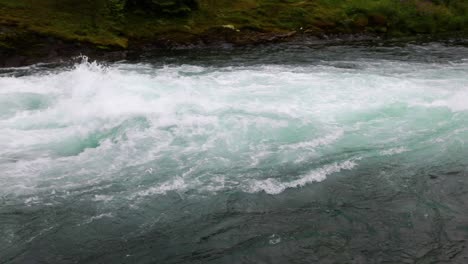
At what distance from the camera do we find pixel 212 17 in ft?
78.5

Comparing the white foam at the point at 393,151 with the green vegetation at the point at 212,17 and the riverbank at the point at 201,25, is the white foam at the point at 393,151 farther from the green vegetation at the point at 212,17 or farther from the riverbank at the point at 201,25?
the green vegetation at the point at 212,17

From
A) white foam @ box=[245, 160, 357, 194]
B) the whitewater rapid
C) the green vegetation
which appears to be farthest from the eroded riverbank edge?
white foam @ box=[245, 160, 357, 194]

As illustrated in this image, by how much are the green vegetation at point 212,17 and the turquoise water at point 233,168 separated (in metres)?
6.44

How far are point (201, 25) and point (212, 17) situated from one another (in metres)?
0.97

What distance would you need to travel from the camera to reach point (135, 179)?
9.12m

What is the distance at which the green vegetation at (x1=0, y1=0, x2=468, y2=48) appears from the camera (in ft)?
68.4

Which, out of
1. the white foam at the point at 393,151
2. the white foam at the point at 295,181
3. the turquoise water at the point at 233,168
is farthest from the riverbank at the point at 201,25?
the white foam at the point at 393,151

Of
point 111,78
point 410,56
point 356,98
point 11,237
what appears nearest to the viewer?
point 11,237

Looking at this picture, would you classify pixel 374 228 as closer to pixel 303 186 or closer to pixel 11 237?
pixel 303 186

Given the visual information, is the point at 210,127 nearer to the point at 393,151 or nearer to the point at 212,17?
the point at 393,151

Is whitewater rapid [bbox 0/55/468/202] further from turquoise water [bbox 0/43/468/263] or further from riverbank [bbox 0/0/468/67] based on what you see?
riverbank [bbox 0/0/468/67]

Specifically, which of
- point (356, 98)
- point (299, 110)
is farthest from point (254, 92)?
point (356, 98)

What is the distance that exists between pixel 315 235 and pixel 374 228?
1.01 meters

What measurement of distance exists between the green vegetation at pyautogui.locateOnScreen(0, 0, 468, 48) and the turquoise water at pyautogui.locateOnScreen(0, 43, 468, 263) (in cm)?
644
